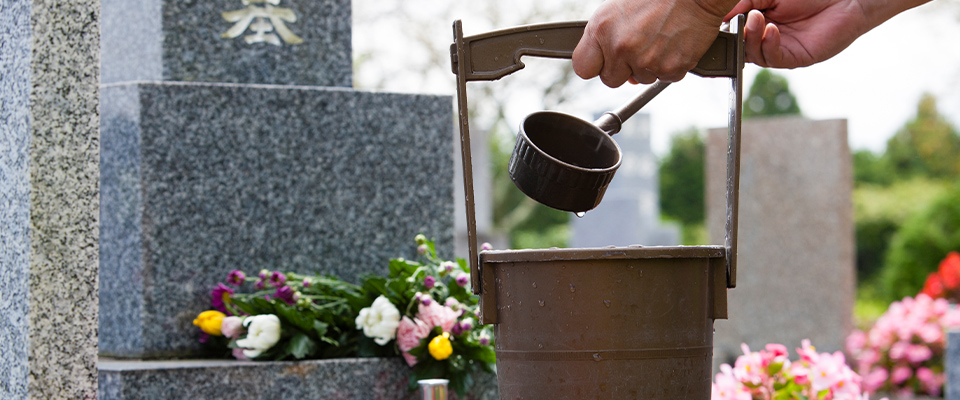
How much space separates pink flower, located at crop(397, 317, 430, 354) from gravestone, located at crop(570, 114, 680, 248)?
6.01m

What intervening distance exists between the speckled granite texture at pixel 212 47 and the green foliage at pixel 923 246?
9694 mm

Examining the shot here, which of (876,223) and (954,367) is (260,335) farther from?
(876,223)

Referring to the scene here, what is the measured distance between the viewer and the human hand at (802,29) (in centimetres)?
189

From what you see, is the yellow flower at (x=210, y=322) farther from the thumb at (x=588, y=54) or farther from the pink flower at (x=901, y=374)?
the pink flower at (x=901, y=374)

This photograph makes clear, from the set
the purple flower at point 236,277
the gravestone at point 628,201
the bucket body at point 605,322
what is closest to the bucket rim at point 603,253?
the bucket body at point 605,322

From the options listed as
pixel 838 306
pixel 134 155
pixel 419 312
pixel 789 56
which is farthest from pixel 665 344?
pixel 838 306

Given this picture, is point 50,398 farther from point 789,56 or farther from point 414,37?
point 414,37

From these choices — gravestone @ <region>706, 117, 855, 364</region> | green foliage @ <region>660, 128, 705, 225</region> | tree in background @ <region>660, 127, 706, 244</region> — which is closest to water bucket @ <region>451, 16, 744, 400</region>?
gravestone @ <region>706, 117, 855, 364</region>

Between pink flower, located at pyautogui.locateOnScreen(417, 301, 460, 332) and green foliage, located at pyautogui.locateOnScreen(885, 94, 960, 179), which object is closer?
pink flower, located at pyautogui.locateOnScreen(417, 301, 460, 332)

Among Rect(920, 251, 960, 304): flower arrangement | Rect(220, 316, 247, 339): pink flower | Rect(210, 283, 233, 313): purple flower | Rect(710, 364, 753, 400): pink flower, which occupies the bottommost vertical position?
Rect(920, 251, 960, 304): flower arrangement

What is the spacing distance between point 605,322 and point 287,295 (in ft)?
3.71

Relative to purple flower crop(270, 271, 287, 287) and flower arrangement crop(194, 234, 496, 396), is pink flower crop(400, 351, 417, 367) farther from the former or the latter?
purple flower crop(270, 271, 287, 287)

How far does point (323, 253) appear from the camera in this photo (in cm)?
270

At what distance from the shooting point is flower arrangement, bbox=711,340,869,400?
7.79ft
